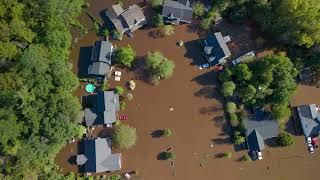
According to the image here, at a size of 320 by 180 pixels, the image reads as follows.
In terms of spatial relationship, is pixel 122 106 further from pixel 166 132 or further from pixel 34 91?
pixel 34 91

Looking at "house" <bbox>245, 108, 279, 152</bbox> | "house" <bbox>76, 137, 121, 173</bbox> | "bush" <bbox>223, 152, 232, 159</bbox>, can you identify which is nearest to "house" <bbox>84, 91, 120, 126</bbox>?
"house" <bbox>76, 137, 121, 173</bbox>

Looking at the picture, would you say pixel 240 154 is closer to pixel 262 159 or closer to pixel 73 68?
pixel 262 159

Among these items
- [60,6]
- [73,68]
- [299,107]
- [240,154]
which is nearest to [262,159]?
[240,154]

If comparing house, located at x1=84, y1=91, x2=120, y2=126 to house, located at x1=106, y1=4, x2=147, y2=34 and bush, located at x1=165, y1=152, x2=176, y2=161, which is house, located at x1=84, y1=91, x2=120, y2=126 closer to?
bush, located at x1=165, y1=152, x2=176, y2=161

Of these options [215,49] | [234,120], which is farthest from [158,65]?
[234,120]

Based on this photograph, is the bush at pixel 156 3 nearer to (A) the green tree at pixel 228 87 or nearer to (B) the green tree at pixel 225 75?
(B) the green tree at pixel 225 75

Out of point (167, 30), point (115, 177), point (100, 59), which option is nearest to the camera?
point (115, 177)
